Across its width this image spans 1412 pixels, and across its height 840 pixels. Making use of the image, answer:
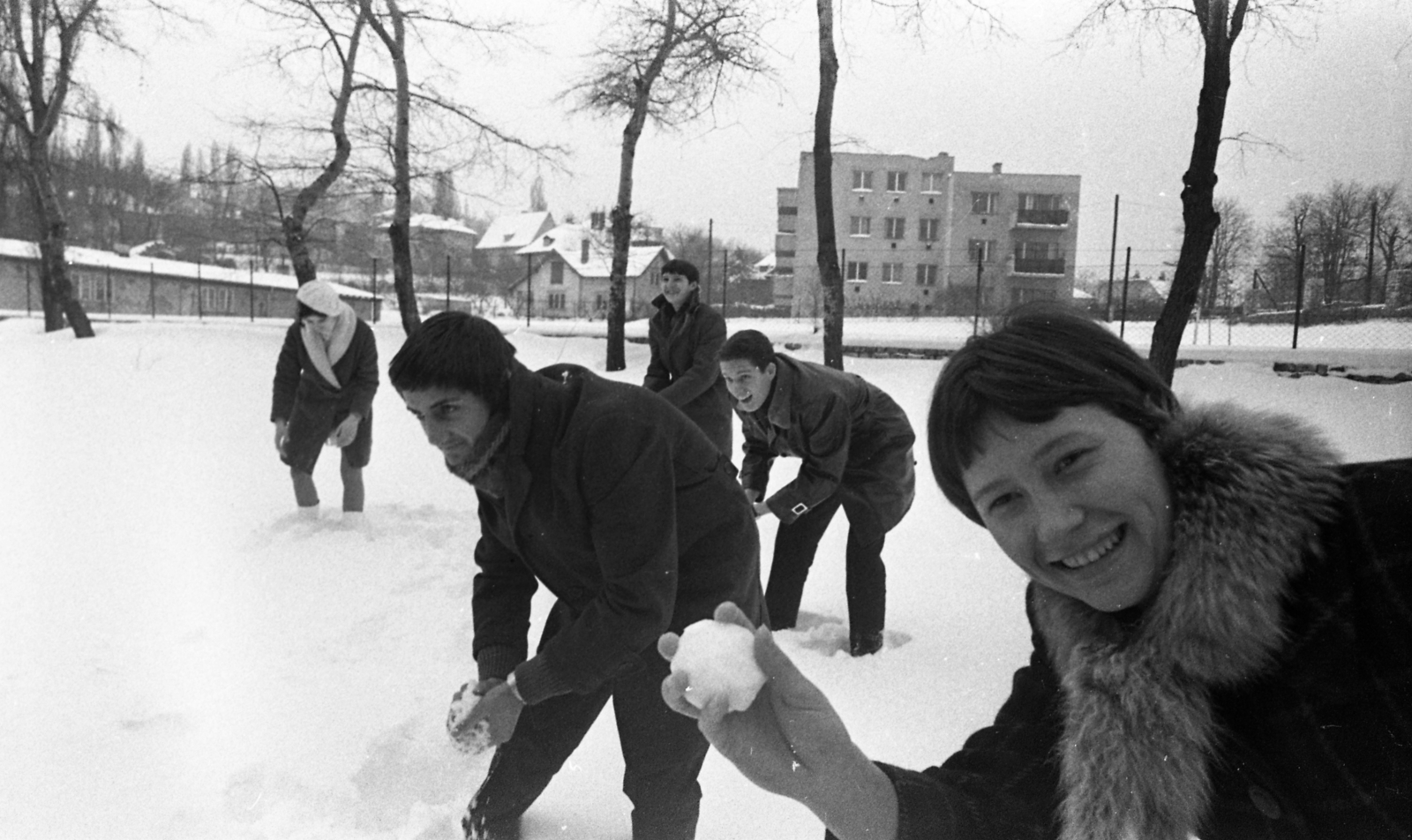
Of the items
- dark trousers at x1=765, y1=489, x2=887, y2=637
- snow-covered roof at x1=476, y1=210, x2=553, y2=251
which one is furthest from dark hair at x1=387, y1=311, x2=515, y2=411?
snow-covered roof at x1=476, y1=210, x2=553, y2=251

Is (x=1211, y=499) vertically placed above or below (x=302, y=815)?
above

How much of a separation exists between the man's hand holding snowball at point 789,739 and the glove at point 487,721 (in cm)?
88

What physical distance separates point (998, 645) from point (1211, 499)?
113 inches

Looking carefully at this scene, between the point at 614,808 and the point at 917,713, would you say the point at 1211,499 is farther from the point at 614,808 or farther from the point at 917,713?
the point at 917,713

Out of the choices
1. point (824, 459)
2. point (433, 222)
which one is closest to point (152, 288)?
point (433, 222)

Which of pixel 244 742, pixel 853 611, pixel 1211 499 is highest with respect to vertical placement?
pixel 1211 499

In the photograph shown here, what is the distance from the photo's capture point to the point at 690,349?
4.82m

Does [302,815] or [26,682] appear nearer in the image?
[302,815]

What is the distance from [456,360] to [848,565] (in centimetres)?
220

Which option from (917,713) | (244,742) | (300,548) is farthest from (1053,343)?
(300,548)

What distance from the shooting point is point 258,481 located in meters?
6.32

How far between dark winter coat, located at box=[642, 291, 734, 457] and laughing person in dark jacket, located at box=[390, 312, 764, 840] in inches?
101

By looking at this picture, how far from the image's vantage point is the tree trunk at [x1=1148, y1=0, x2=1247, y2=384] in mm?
5359

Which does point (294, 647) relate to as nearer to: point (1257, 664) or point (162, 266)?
point (1257, 664)
